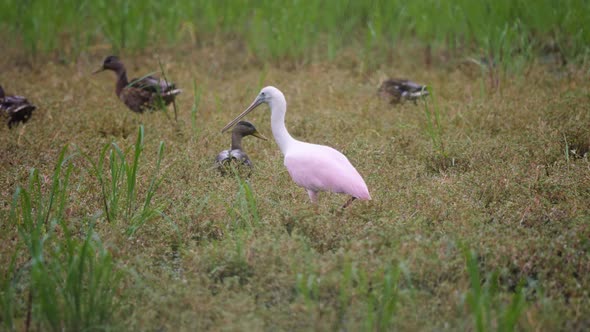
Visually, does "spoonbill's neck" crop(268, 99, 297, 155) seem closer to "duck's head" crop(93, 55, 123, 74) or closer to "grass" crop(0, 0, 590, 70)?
"duck's head" crop(93, 55, 123, 74)

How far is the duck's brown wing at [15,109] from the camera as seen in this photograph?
5996 millimetres

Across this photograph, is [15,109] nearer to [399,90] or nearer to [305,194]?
[305,194]

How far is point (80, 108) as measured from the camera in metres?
6.58

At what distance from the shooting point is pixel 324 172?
402cm

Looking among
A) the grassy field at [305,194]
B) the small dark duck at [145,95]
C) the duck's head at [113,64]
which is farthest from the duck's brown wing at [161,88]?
the duck's head at [113,64]

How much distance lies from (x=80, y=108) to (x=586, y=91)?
194 inches

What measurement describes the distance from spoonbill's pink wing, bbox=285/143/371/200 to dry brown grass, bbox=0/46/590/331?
131 mm

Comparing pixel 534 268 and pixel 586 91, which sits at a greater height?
pixel 534 268

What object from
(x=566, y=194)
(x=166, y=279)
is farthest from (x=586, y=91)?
(x=166, y=279)

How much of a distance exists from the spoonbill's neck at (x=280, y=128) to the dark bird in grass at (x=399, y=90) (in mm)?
2399

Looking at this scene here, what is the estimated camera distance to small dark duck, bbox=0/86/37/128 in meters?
6.00

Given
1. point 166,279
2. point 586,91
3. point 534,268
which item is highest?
point 166,279

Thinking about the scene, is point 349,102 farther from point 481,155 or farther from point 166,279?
point 166,279

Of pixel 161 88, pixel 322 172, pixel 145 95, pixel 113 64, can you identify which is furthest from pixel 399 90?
pixel 113 64
